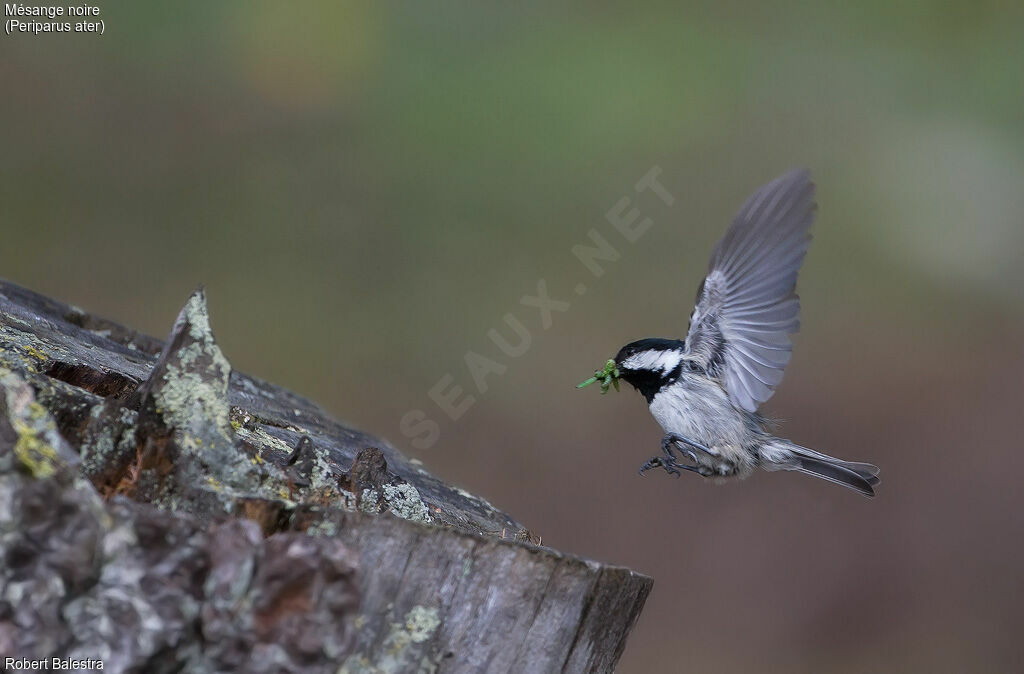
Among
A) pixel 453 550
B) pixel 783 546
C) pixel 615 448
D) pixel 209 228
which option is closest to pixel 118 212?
pixel 209 228

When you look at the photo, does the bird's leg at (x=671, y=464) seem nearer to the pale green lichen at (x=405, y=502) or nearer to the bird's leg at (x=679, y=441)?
the bird's leg at (x=679, y=441)

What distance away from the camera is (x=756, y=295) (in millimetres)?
2969

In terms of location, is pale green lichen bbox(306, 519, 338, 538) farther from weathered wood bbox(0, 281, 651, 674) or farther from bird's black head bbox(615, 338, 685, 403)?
bird's black head bbox(615, 338, 685, 403)

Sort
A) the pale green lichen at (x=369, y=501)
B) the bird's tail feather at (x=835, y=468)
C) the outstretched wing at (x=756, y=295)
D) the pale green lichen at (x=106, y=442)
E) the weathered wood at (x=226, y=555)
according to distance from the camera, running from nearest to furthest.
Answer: the weathered wood at (x=226, y=555)
the pale green lichen at (x=106, y=442)
the pale green lichen at (x=369, y=501)
the outstretched wing at (x=756, y=295)
the bird's tail feather at (x=835, y=468)

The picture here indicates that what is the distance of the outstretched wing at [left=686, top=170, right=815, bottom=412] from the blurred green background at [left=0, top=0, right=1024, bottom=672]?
2.29 m

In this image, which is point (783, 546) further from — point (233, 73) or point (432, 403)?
point (233, 73)

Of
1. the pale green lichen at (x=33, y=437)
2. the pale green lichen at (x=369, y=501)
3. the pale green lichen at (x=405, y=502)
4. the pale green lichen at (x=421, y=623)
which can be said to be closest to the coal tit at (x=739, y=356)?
the pale green lichen at (x=405, y=502)

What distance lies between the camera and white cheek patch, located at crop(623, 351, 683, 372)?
126 inches

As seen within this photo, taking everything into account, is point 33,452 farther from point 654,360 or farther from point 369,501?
point 654,360

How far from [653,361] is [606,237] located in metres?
3.88

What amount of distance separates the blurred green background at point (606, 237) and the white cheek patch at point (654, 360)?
214 centimetres

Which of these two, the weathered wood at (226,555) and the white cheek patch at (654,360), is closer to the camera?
the weathered wood at (226,555)

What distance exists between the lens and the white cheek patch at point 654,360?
320 centimetres

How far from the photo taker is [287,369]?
235 inches
